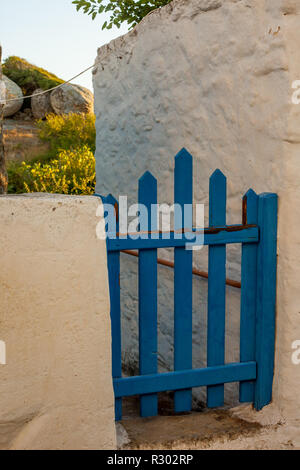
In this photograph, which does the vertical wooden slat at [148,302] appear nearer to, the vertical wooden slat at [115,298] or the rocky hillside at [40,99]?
the vertical wooden slat at [115,298]

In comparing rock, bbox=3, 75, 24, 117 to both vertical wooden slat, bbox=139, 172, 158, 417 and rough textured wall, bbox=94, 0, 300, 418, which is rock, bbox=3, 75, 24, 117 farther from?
vertical wooden slat, bbox=139, 172, 158, 417

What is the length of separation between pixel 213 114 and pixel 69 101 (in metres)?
13.2

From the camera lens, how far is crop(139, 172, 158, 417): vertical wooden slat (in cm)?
214

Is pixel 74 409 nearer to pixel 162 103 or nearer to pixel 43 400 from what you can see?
pixel 43 400

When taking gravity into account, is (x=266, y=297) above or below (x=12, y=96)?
below

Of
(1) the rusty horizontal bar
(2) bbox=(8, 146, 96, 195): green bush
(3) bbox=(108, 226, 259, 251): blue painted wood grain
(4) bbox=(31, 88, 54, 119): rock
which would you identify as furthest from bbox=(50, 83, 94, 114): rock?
(3) bbox=(108, 226, 259, 251): blue painted wood grain

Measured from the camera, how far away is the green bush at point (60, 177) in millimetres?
9656

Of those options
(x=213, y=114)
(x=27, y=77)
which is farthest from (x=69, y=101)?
(x=213, y=114)

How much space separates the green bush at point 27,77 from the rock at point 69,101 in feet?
3.30

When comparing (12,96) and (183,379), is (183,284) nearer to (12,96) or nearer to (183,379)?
(183,379)

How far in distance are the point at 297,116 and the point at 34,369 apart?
1.58m

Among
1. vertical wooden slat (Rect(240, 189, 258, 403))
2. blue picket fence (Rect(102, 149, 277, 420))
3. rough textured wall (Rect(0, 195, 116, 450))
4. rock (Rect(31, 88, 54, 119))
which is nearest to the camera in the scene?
rough textured wall (Rect(0, 195, 116, 450))

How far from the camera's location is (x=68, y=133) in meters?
13.1

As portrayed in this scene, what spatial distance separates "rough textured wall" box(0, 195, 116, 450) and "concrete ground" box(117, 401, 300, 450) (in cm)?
29
